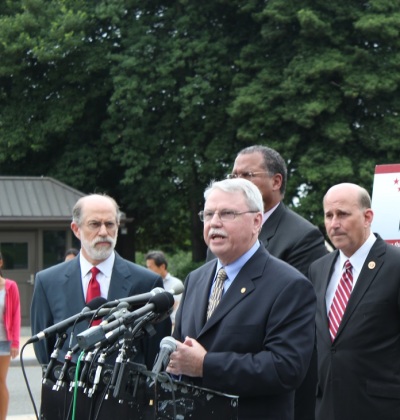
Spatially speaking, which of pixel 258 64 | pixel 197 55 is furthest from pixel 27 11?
pixel 258 64

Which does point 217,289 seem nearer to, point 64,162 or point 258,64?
point 258,64

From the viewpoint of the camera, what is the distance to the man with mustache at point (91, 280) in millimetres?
Answer: 5875

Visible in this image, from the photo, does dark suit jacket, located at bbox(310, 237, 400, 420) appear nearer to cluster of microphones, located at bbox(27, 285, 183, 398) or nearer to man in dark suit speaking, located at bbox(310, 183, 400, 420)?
man in dark suit speaking, located at bbox(310, 183, 400, 420)

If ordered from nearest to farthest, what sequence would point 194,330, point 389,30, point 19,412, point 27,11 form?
→ 1. point 194,330
2. point 19,412
3. point 389,30
4. point 27,11

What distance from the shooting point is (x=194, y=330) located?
185 inches

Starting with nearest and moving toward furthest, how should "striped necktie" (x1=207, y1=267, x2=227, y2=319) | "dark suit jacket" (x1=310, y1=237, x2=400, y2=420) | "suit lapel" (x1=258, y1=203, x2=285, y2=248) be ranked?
"striped necktie" (x1=207, y1=267, x2=227, y2=319)
"dark suit jacket" (x1=310, y1=237, x2=400, y2=420)
"suit lapel" (x1=258, y1=203, x2=285, y2=248)

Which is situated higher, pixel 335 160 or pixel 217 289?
pixel 335 160

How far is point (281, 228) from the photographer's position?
19.5 ft

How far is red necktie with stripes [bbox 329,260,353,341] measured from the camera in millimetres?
5832

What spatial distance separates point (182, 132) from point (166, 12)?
4183 millimetres

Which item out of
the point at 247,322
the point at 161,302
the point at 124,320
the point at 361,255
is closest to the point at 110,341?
the point at 124,320

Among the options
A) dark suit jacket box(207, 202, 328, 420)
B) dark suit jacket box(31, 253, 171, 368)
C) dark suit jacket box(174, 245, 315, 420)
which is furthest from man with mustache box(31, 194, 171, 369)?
dark suit jacket box(174, 245, 315, 420)

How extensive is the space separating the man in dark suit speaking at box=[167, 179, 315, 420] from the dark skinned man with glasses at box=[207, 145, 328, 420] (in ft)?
4.09

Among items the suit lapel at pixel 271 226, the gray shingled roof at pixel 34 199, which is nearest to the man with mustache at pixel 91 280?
the suit lapel at pixel 271 226
